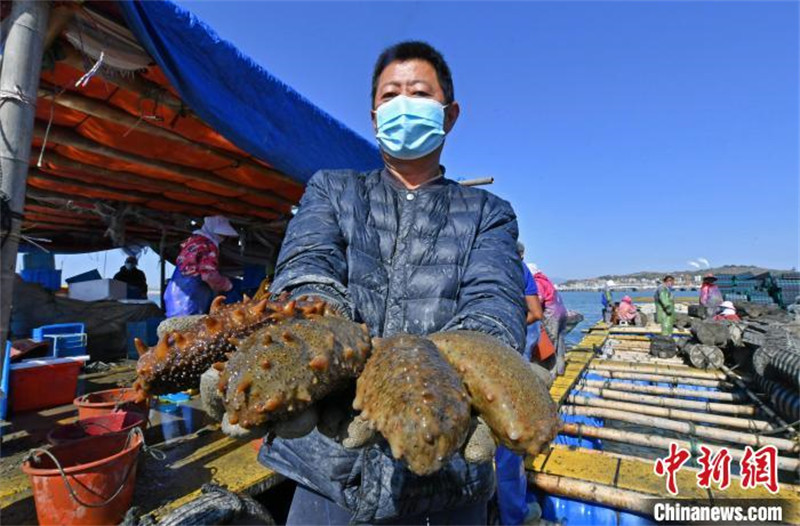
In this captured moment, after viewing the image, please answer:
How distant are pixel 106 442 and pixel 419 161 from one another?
328 cm

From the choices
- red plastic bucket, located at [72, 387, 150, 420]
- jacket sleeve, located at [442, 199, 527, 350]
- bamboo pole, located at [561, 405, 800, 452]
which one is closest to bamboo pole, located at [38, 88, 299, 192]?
red plastic bucket, located at [72, 387, 150, 420]

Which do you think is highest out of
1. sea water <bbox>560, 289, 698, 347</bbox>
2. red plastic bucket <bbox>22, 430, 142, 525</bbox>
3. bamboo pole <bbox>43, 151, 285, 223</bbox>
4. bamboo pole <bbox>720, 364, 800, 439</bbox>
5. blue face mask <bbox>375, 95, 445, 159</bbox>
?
bamboo pole <bbox>43, 151, 285, 223</bbox>

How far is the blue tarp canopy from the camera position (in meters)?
3.24

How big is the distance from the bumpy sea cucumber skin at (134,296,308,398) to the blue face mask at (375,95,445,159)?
4.69ft

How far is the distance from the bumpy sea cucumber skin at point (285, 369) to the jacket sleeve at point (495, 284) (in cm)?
60

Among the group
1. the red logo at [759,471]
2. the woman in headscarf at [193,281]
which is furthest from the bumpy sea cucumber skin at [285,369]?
the woman in headscarf at [193,281]

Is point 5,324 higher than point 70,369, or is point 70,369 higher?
point 5,324

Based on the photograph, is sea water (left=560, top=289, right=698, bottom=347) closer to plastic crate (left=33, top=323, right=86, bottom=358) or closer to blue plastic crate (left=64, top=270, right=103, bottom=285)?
plastic crate (left=33, top=323, right=86, bottom=358)

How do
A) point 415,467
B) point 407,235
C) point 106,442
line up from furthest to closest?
point 106,442 → point 407,235 → point 415,467

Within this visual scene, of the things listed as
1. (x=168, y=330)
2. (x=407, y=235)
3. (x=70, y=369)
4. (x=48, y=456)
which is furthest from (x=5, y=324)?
(x=70, y=369)

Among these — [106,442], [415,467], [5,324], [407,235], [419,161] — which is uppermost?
[419,161]

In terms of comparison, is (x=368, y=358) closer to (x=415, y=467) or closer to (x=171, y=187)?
(x=415, y=467)

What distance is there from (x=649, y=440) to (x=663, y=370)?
5.24 m

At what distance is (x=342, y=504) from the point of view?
1.76 meters
